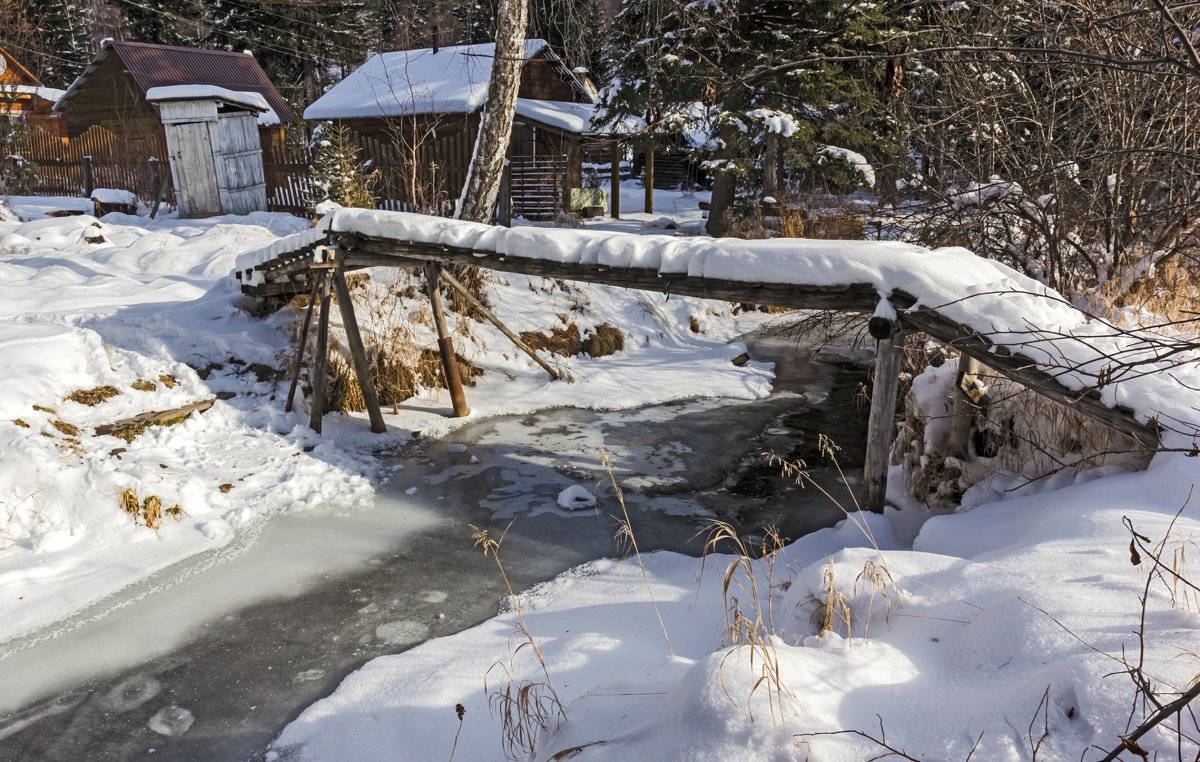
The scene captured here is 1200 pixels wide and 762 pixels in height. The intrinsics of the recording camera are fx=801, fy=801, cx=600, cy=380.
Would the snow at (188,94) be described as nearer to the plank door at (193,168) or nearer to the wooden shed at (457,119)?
the plank door at (193,168)

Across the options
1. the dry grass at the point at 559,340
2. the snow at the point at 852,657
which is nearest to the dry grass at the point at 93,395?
the snow at the point at 852,657

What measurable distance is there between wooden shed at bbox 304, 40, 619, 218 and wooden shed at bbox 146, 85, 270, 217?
2.54 m

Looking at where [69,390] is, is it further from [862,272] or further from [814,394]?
[814,394]

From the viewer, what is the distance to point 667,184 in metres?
30.9

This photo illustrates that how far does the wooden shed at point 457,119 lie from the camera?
16.1 meters

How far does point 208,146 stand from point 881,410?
15.5m

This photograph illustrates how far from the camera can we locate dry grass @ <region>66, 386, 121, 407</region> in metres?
7.51

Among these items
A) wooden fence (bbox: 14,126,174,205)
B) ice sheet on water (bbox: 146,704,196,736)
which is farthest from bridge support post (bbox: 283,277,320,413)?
wooden fence (bbox: 14,126,174,205)

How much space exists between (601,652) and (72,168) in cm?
2052

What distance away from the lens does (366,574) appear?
5.88m

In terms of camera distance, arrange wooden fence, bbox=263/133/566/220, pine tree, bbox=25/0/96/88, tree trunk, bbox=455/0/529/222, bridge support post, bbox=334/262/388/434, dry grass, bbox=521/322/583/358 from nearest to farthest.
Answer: bridge support post, bbox=334/262/388/434, tree trunk, bbox=455/0/529/222, dry grass, bbox=521/322/583/358, wooden fence, bbox=263/133/566/220, pine tree, bbox=25/0/96/88

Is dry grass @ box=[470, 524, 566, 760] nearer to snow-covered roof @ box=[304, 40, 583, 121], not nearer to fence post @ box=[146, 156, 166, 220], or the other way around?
fence post @ box=[146, 156, 166, 220]

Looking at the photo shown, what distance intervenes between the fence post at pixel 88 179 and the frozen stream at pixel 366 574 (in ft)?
49.5

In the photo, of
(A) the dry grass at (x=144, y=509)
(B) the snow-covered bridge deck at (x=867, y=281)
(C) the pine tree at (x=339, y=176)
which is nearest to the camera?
(B) the snow-covered bridge deck at (x=867, y=281)
